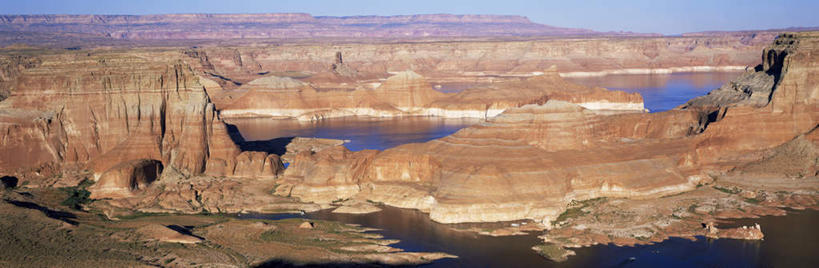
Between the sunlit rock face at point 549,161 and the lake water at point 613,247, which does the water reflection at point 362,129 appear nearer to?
the sunlit rock face at point 549,161

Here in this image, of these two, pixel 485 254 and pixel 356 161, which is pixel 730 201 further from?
pixel 356 161

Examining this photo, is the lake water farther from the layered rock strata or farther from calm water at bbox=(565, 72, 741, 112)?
calm water at bbox=(565, 72, 741, 112)

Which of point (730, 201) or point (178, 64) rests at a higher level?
point (178, 64)

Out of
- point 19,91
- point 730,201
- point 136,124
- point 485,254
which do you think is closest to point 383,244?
point 485,254

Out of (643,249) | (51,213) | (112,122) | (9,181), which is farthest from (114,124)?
(643,249)

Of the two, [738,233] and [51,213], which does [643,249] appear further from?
[51,213]

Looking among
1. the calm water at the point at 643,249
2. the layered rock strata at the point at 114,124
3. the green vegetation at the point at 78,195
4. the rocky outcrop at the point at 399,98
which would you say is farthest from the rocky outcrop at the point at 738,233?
the rocky outcrop at the point at 399,98

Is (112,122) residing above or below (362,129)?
above
